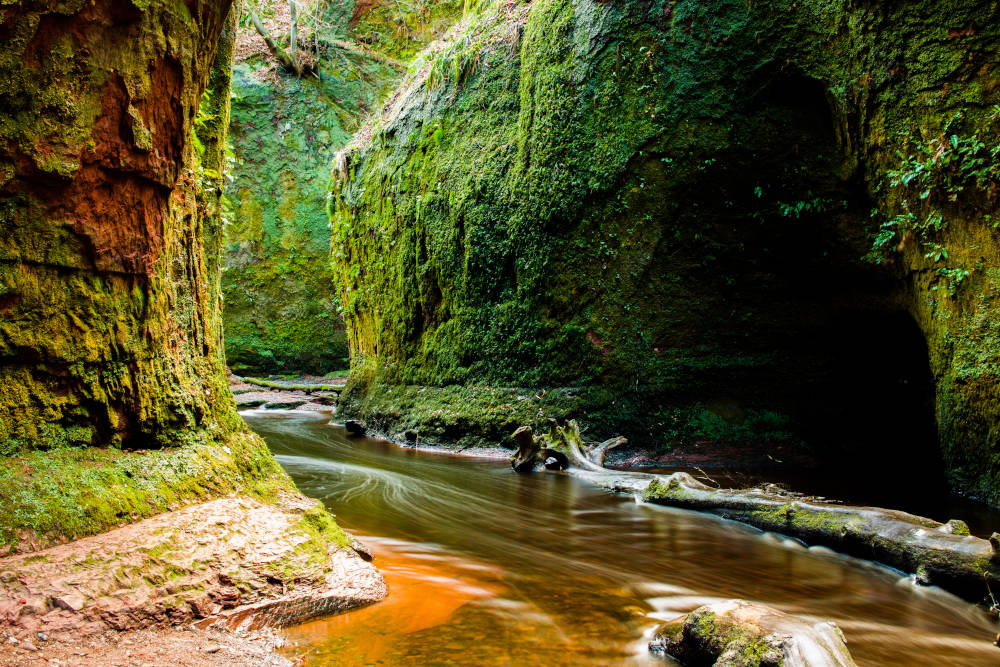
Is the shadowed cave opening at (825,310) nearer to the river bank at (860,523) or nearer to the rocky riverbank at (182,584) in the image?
the river bank at (860,523)

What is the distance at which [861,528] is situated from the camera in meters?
3.55

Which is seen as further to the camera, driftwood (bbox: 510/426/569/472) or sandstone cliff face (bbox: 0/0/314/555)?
driftwood (bbox: 510/426/569/472)

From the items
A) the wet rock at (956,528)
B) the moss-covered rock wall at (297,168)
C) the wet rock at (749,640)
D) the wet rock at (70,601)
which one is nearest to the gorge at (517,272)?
the wet rock at (70,601)

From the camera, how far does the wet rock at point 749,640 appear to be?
6.39ft

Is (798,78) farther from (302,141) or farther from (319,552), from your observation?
(302,141)

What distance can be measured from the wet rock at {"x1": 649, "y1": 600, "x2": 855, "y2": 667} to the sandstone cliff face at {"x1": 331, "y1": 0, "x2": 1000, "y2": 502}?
3934 mm

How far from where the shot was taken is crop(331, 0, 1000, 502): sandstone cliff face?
5.05m

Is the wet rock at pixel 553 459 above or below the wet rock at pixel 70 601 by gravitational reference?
below

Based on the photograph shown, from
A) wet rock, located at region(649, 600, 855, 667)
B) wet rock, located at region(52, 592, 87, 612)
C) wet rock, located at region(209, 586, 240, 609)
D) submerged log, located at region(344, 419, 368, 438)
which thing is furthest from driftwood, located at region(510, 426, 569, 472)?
wet rock, located at region(52, 592, 87, 612)

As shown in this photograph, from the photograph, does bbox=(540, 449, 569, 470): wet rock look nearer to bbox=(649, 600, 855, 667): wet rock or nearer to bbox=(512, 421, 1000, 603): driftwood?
bbox=(512, 421, 1000, 603): driftwood

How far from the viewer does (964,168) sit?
15.9 ft

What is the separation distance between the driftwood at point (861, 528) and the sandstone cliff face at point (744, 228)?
190 centimetres

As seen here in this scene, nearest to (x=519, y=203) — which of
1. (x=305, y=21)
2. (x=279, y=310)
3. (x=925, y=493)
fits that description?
(x=925, y=493)

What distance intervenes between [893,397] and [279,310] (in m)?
18.1
